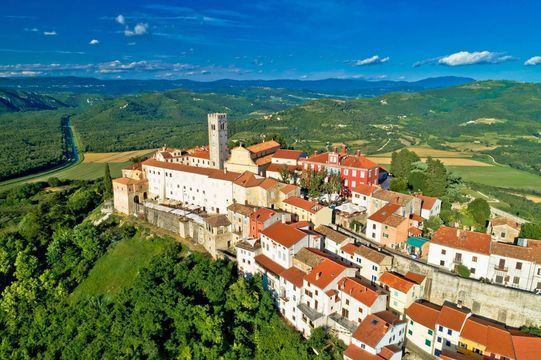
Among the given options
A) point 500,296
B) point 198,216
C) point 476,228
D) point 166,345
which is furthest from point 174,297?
point 476,228

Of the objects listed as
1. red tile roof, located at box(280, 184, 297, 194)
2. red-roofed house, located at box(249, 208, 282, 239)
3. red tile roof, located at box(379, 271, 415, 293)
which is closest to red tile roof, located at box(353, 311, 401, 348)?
red tile roof, located at box(379, 271, 415, 293)

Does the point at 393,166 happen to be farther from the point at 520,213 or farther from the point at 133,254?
the point at 133,254

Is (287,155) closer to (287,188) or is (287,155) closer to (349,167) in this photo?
(349,167)

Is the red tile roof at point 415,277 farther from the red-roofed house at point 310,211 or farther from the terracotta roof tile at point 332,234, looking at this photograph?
the red-roofed house at point 310,211

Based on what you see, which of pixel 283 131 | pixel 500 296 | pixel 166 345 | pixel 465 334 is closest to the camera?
pixel 465 334

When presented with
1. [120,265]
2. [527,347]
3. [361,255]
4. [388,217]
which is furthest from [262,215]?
[527,347]

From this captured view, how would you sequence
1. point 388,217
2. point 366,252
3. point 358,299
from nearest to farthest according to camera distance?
1. point 358,299
2. point 366,252
3. point 388,217

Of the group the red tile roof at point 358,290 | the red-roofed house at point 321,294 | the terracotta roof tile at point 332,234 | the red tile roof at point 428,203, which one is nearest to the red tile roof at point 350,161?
the red tile roof at point 428,203

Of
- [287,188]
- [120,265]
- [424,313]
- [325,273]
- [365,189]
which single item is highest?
[287,188]
